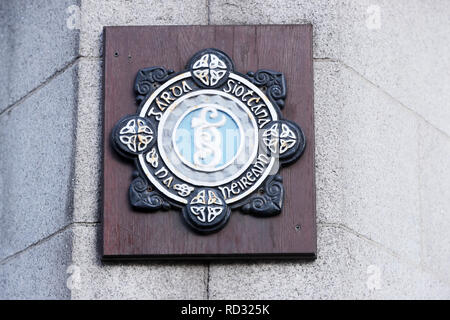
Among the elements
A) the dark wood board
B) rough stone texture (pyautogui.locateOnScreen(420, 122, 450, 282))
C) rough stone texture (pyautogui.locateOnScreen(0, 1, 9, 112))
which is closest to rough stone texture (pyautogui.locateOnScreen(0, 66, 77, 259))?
rough stone texture (pyautogui.locateOnScreen(0, 1, 9, 112))

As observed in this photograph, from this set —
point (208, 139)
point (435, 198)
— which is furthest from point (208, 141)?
point (435, 198)

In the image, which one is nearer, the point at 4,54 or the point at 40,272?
the point at 40,272

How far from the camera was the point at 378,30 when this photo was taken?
280 inches

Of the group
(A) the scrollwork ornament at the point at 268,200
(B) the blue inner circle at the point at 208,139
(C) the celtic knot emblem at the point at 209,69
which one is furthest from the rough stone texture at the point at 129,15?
(A) the scrollwork ornament at the point at 268,200

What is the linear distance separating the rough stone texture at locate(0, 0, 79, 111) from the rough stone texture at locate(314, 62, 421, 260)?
1.44 metres

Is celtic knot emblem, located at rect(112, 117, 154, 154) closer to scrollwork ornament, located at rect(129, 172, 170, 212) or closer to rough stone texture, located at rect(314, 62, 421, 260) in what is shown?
scrollwork ornament, located at rect(129, 172, 170, 212)

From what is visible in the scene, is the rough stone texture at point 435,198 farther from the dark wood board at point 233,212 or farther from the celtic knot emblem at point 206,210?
the celtic knot emblem at point 206,210

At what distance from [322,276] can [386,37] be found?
157 centimetres

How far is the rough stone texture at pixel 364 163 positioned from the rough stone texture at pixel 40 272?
4.45 feet

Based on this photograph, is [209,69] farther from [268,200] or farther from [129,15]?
[268,200]

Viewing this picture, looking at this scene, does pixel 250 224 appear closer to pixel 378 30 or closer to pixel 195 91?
pixel 195 91

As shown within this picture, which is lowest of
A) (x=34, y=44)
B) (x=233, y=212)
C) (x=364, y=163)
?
(x=233, y=212)

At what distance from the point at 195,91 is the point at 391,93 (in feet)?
3.87

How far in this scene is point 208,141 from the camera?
654 cm
